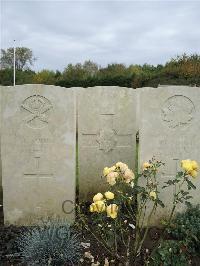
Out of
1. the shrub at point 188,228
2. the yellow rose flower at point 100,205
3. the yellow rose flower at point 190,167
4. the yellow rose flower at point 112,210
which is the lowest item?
the shrub at point 188,228

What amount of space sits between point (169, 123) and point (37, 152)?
60.3 inches

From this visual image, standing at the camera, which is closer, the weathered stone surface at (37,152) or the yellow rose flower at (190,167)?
the yellow rose flower at (190,167)

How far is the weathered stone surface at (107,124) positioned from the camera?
600 cm

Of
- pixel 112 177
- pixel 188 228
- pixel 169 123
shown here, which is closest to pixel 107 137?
pixel 169 123

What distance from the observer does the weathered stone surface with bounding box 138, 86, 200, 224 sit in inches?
193

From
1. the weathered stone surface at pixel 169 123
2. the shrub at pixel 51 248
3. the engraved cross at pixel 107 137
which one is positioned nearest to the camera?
the shrub at pixel 51 248

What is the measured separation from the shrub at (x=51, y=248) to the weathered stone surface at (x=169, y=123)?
1.30 meters

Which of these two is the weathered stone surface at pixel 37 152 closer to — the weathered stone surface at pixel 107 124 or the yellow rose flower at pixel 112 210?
the weathered stone surface at pixel 107 124

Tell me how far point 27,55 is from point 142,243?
123 feet

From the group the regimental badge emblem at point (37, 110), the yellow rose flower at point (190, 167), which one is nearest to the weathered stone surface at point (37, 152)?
the regimental badge emblem at point (37, 110)

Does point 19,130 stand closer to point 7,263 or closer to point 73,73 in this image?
point 7,263

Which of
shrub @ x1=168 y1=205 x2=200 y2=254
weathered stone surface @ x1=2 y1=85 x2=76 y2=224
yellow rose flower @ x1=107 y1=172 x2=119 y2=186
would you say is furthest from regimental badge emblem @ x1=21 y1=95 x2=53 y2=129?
shrub @ x1=168 y1=205 x2=200 y2=254

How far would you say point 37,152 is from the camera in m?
5.01

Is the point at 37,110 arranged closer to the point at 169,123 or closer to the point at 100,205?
the point at 169,123
